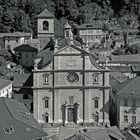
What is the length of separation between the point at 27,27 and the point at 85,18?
46.1ft

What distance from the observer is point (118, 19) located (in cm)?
11312

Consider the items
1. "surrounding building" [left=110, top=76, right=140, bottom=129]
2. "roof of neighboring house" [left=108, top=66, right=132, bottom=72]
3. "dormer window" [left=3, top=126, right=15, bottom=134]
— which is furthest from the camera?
"roof of neighboring house" [left=108, top=66, right=132, bottom=72]

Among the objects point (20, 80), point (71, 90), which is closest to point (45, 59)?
point (71, 90)

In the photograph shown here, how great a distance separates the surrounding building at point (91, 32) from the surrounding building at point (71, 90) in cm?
4440

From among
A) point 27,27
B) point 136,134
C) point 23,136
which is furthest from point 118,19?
point 23,136

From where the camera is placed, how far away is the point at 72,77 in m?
53.8

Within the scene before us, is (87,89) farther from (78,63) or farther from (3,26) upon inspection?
(3,26)

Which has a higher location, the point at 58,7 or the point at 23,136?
the point at 58,7

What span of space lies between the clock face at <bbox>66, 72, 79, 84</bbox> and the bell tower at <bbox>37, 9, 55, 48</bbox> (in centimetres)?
2099

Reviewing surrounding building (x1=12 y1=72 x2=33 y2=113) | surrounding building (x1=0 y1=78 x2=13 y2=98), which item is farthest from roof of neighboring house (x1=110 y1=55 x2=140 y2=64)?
surrounding building (x1=0 y1=78 x2=13 y2=98)

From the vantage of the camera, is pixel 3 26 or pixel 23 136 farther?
pixel 3 26

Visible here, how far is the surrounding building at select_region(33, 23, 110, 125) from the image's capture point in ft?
175

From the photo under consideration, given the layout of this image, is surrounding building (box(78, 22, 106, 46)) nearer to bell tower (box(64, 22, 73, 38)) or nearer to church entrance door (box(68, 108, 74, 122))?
bell tower (box(64, 22, 73, 38))

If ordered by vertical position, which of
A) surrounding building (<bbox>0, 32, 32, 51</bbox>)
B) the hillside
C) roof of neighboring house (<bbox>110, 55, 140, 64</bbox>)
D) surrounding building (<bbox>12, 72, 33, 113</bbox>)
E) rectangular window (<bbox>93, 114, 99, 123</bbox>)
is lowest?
rectangular window (<bbox>93, 114, 99, 123</bbox>)
